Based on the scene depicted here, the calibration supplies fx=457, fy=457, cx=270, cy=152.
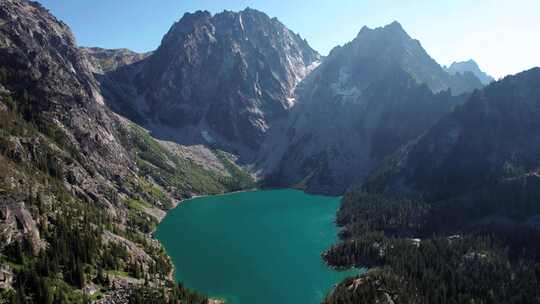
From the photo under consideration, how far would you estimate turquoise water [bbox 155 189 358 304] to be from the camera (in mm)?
119238

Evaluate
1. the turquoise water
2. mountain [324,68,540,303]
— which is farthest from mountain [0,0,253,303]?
mountain [324,68,540,303]

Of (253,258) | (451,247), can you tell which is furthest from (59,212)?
(451,247)

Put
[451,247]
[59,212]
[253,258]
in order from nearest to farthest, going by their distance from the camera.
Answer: [59,212] < [451,247] < [253,258]

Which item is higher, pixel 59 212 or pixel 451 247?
pixel 59 212

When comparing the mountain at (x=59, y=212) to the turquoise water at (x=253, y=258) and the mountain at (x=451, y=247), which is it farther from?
the mountain at (x=451, y=247)

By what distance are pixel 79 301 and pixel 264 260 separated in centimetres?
6466

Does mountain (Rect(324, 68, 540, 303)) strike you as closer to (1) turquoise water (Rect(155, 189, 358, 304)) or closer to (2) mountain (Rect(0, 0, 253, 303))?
(1) turquoise water (Rect(155, 189, 358, 304))

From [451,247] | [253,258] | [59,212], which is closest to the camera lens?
[59,212]

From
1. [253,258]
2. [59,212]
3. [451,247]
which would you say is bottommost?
[253,258]

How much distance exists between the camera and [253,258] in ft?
481

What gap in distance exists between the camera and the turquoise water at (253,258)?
4694 inches

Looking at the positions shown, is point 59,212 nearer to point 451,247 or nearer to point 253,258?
point 253,258

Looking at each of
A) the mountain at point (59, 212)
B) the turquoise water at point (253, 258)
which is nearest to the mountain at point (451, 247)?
the turquoise water at point (253, 258)

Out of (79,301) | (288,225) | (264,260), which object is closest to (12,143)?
(79,301)
